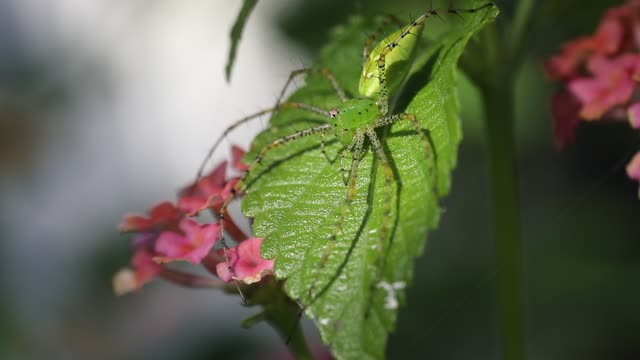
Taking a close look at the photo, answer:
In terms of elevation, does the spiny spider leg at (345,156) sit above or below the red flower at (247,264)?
above

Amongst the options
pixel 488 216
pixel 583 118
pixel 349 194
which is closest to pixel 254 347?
pixel 488 216

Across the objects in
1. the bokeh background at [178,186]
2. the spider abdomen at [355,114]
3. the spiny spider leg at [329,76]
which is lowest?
the bokeh background at [178,186]

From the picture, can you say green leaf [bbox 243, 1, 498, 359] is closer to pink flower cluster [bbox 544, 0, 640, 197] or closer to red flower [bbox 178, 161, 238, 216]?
red flower [bbox 178, 161, 238, 216]

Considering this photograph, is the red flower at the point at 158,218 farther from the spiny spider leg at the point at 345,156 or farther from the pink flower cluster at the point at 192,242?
the spiny spider leg at the point at 345,156

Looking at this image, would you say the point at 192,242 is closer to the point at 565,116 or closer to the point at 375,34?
the point at 375,34

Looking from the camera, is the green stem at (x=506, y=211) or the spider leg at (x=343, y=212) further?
the green stem at (x=506, y=211)

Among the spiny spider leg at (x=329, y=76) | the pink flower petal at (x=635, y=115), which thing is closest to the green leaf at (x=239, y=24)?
the spiny spider leg at (x=329, y=76)
